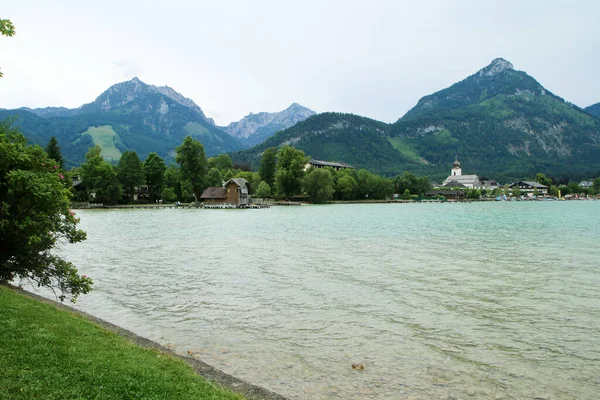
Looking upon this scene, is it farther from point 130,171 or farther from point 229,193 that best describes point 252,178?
point 130,171

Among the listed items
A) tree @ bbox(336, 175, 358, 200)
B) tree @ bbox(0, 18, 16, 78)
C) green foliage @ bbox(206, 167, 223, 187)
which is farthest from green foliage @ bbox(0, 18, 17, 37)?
tree @ bbox(336, 175, 358, 200)

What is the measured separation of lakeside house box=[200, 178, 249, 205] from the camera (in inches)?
4365

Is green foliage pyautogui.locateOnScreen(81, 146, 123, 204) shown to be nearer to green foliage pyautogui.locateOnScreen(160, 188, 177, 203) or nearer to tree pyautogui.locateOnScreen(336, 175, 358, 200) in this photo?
green foliage pyautogui.locateOnScreen(160, 188, 177, 203)

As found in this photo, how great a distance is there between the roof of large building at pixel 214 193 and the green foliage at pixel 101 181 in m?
21.2

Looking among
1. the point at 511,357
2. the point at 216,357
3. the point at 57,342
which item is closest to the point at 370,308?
the point at 511,357

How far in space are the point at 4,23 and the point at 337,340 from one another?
10.7 metres

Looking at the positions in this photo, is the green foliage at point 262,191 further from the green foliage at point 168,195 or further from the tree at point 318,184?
the green foliage at point 168,195

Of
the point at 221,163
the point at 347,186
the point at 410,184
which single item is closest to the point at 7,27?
the point at 347,186

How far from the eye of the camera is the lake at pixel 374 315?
907 centimetres

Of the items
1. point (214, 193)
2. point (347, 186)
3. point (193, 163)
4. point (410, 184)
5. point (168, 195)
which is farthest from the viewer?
point (410, 184)

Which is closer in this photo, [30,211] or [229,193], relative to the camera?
[30,211]

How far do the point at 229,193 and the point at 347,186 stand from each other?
4727cm

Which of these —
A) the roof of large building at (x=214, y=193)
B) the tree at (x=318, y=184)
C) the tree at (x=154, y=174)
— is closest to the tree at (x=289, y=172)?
the tree at (x=318, y=184)

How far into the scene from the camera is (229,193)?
112 metres
